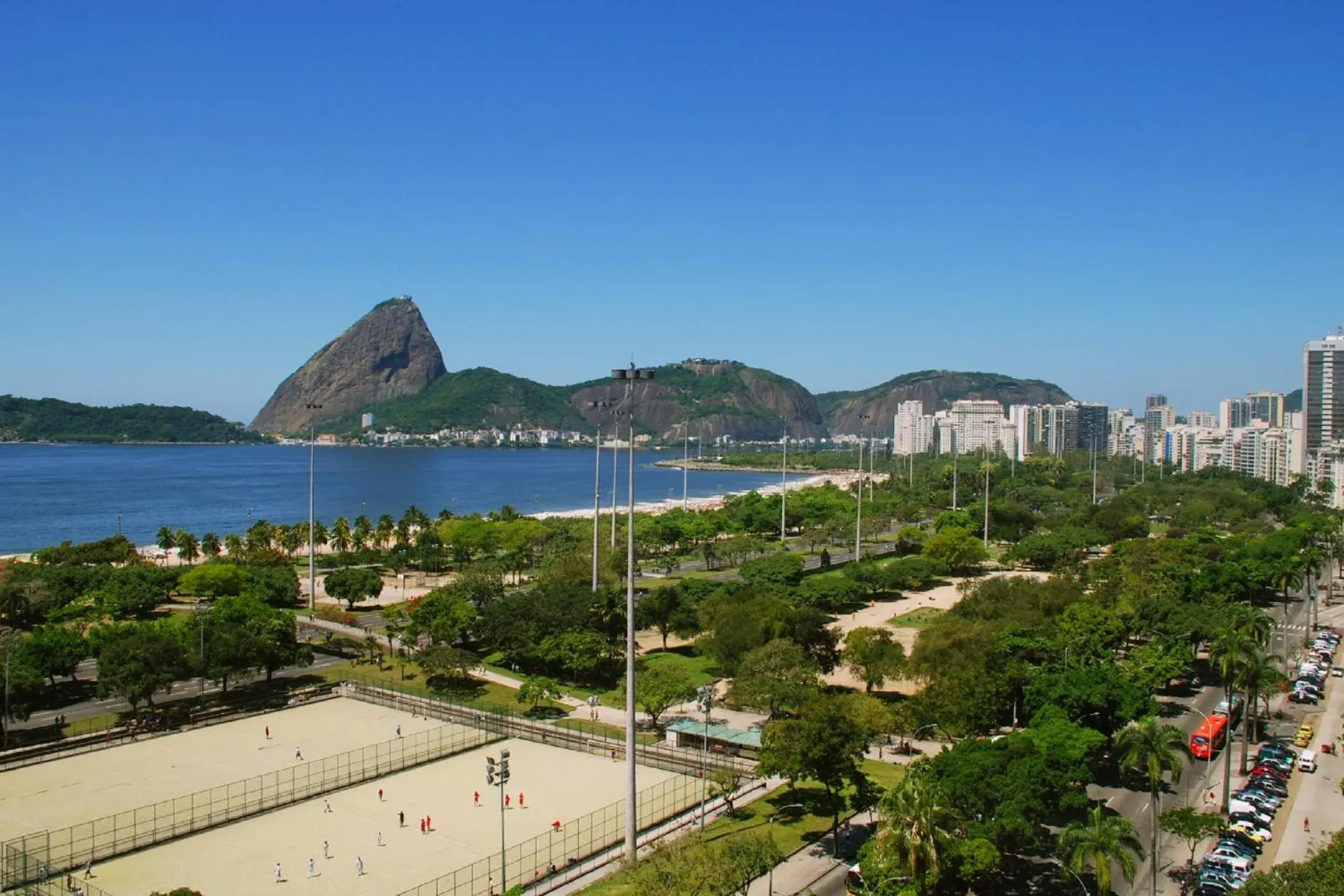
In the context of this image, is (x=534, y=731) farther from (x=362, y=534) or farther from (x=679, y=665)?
(x=362, y=534)

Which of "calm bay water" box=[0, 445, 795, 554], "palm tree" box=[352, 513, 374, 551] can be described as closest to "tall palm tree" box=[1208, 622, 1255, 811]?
"palm tree" box=[352, 513, 374, 551]

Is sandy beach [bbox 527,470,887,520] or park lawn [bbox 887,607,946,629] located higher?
sandy beach [bbox 527,470,887,520]

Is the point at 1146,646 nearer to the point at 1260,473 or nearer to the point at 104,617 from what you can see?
the point at 104,617

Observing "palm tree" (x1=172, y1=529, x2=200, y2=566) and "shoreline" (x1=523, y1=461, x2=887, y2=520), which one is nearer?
"palm tree" (x1=172, y1=529, x2=200, y2=566)

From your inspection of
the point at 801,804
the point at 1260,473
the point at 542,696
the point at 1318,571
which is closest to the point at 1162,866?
the point at 801,804

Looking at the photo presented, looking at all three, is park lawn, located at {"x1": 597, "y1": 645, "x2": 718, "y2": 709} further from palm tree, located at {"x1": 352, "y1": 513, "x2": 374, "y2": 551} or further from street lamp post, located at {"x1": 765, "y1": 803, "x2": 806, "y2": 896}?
palm tree, located at {"x1": 352, "y1": 513, "x2": 374, "y2": 551}

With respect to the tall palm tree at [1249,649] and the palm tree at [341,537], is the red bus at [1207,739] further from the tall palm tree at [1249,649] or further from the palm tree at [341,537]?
the palm tree at [341,537]
